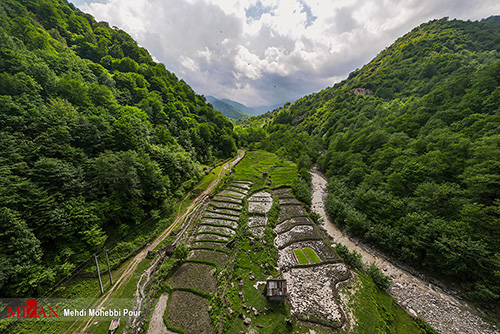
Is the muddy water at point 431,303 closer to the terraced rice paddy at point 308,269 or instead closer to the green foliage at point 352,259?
the green foliage at point 352,259

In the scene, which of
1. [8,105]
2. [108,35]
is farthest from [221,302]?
[108,35]

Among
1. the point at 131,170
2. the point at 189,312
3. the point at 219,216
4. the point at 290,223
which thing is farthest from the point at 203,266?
the point at 290,223

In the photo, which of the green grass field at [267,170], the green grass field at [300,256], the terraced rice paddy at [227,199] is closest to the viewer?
the green grass field at [300,256]

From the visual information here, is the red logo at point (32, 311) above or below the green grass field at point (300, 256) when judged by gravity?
above

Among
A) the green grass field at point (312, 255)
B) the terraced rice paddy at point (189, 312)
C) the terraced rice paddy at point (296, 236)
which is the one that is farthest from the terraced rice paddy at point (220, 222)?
the green grass field at point (312, 255)

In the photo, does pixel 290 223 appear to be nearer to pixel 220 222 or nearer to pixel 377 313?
pixel 220 222

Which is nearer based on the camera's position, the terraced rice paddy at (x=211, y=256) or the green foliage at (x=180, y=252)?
the green foliage at (x=180, y=252)
